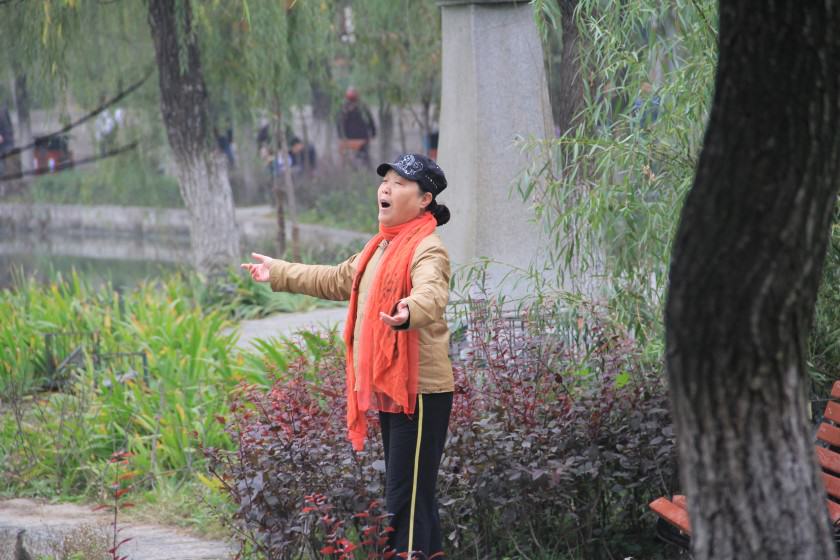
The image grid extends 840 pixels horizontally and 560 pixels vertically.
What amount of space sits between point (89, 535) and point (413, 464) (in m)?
1.85

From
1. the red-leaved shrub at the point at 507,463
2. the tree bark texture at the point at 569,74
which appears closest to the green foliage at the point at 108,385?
the red-leaved shrub at the point at 507,463

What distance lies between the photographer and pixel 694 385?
8.20ft

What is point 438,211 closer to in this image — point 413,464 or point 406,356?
point 406,356

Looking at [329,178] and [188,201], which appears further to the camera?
[329,178]

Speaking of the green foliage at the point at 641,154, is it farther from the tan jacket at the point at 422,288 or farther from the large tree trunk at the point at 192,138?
the large tree trunk at the point at 192,138

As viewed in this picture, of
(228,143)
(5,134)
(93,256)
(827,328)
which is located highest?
(5,134)

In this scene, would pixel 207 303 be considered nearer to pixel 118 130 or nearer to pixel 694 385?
pixel 118 130

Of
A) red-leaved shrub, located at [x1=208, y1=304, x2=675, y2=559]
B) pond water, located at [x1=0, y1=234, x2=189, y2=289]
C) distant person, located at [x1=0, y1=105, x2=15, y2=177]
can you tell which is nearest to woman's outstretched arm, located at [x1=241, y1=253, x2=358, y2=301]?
red-leaved shrub, located at [x1=208, y1=304, x2=675, y2=559]

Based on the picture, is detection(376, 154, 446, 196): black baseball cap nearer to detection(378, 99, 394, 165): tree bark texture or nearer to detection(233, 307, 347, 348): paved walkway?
detection(233, 307, 347, 348): paved walkway

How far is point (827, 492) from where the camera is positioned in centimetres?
401

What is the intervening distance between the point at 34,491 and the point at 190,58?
590 centimetres

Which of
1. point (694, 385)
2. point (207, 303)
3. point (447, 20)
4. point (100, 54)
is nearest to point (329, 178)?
point (100, 54)

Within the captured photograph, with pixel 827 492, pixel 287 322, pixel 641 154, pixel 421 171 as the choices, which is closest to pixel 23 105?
pixel 287 322

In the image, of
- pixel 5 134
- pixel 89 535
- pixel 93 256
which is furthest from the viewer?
pixel 5 134
